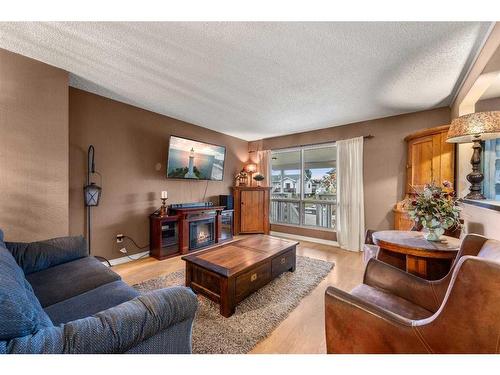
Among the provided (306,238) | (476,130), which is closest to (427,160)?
(476,130)

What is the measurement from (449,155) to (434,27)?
1.69 meters

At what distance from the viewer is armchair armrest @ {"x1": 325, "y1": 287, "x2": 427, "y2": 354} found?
868 millimetres

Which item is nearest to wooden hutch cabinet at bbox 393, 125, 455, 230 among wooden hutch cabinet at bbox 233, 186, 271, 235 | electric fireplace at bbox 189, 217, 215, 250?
wooden hutch cabinet at bbox 233, 186, 271, 235

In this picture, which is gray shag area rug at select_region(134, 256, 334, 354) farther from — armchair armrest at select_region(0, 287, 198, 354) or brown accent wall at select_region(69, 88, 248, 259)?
brown accent wall at select_region(69, 88, 248, 259)

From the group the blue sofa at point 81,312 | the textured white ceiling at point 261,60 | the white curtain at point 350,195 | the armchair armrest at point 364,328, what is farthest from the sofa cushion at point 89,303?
the white curtain at point 350,195

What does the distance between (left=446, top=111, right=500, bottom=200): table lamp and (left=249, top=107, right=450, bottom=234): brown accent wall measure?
1538 millimetres

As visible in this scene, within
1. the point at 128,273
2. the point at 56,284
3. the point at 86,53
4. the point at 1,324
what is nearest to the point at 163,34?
the point at 86,53

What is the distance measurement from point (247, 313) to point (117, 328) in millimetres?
1204

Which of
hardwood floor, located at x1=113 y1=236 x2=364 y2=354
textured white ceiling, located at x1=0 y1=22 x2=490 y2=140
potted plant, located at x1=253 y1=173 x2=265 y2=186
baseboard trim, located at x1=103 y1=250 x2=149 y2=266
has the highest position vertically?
textured white ceiling, located at x1=0 y1=22 x2=490 y2=140

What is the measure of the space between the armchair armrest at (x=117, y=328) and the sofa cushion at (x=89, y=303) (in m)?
0.39

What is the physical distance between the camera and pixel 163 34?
157 centimetres

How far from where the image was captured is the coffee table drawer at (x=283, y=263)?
2248mm

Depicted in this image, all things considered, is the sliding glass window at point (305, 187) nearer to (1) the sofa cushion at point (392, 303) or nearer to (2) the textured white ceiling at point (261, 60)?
(2) the textured white ceiling at point (261, 60)

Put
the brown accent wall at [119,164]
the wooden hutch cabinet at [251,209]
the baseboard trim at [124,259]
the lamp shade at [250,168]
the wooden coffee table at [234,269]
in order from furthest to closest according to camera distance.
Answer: the lamp shade at [250,168]
the wooden hutch cabinet at [251,209]
the baseboard trim at [124,259]
the brown accent wall at [119,164]
the wooden coffee table at [234,269]
